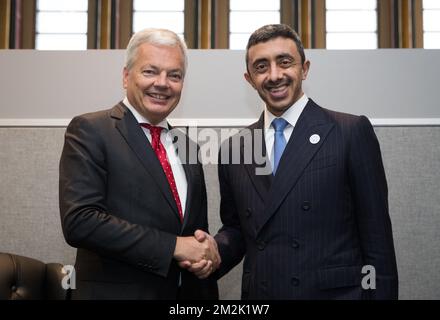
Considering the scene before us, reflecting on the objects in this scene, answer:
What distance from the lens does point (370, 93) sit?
6.25 ft

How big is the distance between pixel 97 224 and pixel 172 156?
1.10 feet

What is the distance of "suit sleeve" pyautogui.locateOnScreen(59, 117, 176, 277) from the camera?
1.16 meters

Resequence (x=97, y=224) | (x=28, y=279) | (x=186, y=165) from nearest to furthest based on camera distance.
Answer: (x=97, y=224) → (x=186, y=165) → (x=28, y=279)

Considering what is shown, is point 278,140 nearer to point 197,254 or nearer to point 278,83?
point 278,83

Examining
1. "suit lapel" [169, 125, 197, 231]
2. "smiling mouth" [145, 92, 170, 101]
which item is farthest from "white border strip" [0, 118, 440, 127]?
"smiling mouth" [145, 92, 170, 101]

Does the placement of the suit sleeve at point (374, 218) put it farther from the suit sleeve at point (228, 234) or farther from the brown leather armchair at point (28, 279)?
the brown leather armchair at point (28, 279)

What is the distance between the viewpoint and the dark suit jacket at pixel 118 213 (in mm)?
1167

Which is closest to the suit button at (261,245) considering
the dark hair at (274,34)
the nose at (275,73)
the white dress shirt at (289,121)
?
the white dress shirt at (289,121)

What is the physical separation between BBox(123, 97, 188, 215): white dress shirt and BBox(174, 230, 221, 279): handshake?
0.11 meters

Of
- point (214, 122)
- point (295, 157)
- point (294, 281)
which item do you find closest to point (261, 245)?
point (294, 281)

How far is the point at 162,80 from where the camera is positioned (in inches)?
52.5

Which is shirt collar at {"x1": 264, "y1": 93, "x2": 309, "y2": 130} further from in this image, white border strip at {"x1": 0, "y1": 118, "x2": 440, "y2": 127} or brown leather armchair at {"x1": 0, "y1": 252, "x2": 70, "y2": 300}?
brown leather armchair at {"x1": 0, "y1": 252, "x2": 70, "y2": 300}
